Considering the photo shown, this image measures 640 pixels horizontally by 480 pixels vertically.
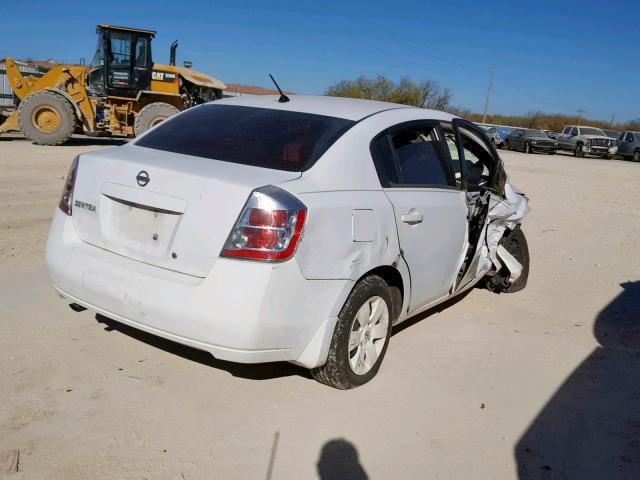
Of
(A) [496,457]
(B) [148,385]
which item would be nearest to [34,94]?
(B) [148,385]

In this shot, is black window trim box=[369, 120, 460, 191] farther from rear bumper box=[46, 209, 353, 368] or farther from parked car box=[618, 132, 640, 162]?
parked car box=[618, 132, 640, 162]

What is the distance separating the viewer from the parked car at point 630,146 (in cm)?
3572

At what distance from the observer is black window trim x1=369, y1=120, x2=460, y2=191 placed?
12.5 feet

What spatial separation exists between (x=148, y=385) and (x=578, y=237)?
7.44 metres

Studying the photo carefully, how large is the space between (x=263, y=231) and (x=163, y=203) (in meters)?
0.57

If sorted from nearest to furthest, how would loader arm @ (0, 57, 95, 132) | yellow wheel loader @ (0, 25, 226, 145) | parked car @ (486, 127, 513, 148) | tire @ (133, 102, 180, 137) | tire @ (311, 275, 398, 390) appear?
tire @ (311, 275, 398, 390) → yellow wheel loader @ (0, 25, 226, 145) → tire @ (133, 102, 180, 137) → loader arm @ (0, 57, 95, 132) → parked car @ (486, 127, 513, 148)

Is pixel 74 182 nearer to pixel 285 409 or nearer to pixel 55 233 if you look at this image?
pixel 55 233

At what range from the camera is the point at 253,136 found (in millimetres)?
3779

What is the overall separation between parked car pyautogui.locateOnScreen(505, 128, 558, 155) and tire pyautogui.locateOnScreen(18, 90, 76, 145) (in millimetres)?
27581

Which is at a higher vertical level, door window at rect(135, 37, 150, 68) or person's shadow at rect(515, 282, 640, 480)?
door window at rect(135, 37, 150, 68)

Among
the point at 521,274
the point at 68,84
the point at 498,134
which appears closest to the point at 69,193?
the point at 521,274

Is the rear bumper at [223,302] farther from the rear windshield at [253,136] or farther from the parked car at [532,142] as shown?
the parked car at [532,142]

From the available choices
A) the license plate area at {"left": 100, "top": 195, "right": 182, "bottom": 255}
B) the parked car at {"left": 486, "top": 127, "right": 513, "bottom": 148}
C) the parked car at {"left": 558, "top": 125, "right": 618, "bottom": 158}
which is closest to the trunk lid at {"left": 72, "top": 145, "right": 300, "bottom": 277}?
the license plate area at {"left": 100, "top": 195, "right": 182, "bottom": 255}

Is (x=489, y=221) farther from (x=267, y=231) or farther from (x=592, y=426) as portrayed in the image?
(x=267, y=231)
